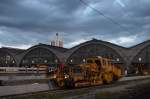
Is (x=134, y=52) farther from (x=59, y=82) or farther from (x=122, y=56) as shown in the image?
(x=59, y=82)

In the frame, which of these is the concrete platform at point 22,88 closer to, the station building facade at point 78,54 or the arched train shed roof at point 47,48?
the station building facade at point 78,54

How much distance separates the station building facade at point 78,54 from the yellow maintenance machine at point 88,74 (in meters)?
47.7

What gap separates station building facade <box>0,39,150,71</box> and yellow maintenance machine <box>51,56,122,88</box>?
47658mm

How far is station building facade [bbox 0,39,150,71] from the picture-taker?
89188mm

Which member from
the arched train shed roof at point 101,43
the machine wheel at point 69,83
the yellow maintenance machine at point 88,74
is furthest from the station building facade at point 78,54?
the machine wheel at point 69,83

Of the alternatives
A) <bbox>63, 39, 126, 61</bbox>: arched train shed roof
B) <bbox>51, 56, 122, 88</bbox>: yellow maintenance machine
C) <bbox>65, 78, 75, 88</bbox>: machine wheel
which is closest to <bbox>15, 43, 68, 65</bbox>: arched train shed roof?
<bbox>63, 39, 126, 61</bbox>: arched train shed roof

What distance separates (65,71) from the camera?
88.1 ft

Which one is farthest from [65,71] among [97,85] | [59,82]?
[97,85]

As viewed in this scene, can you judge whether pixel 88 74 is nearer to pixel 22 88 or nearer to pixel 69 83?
pixel 69 83

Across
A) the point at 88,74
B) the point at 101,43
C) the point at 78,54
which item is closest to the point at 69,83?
the point at 88,74

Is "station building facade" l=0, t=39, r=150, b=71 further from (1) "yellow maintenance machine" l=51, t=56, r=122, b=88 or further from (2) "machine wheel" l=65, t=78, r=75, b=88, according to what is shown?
(2) "machine wheel" l=65, t=78, r=75, b=88

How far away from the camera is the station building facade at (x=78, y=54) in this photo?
8919 centimetres

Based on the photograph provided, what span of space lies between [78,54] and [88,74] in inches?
2712

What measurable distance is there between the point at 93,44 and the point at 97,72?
6510cm
